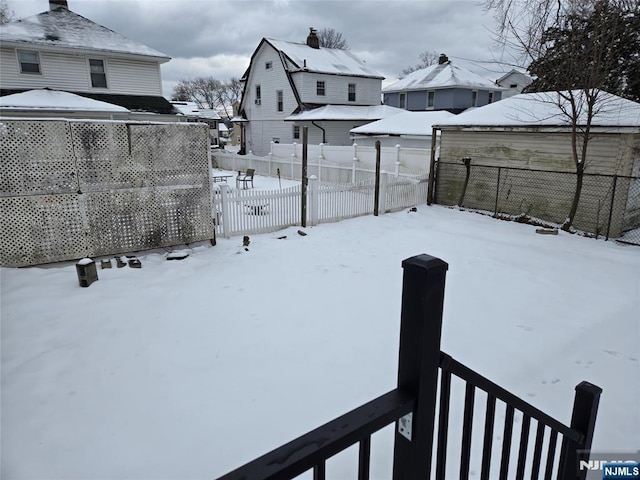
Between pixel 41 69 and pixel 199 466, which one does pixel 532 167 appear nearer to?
A: pixel 199 466

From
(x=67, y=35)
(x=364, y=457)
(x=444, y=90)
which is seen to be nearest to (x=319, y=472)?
(x=364, y=457)

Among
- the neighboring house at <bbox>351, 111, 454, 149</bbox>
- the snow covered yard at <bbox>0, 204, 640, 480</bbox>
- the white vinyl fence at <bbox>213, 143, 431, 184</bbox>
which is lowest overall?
the snow covered yard at <bbox>0, 204, 640, 480</bbox>

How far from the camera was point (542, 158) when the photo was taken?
417 inches

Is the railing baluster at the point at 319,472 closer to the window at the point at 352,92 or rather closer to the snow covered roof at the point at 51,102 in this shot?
the snow covered roof at the point at 51,102

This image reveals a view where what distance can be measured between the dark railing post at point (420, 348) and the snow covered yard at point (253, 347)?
192 centimetres

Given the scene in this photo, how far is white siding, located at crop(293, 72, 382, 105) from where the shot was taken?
81.3 feet

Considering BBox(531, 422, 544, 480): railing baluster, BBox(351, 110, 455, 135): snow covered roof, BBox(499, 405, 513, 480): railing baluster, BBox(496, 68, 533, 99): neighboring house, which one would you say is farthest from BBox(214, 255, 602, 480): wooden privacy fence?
BBox(496, 68, 533, 99): neighboring house

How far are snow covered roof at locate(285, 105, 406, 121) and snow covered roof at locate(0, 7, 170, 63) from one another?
8961 mm

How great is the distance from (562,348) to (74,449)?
4.89 meters

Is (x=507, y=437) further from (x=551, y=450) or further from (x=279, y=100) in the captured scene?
(x=279, y=100)

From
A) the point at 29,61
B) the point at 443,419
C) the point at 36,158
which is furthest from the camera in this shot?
the point at 29,61

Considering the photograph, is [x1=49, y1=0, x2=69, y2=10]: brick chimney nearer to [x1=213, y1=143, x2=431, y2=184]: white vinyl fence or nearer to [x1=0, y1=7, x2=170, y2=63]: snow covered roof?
[x1=0, y1=7, x2=170, y2=63]: snow covered roof

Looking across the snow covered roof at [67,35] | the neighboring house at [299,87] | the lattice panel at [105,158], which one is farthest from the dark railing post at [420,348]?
the neighboring house at [299,87]

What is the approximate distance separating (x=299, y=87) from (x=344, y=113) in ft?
10.9
